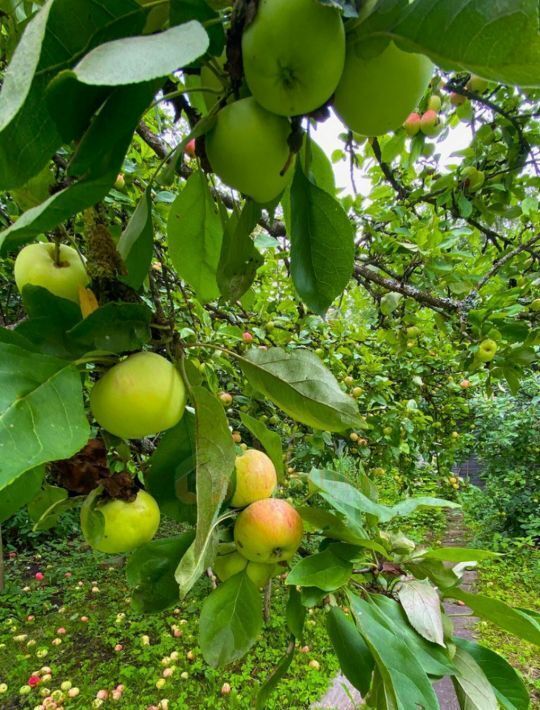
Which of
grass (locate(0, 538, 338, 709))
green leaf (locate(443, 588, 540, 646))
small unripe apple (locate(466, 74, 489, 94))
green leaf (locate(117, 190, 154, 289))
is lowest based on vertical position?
grass (locate(0, 538, 338, 709))

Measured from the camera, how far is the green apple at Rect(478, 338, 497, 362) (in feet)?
4.73

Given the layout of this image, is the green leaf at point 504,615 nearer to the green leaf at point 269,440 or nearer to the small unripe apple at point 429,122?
the green leaf at point 269,440

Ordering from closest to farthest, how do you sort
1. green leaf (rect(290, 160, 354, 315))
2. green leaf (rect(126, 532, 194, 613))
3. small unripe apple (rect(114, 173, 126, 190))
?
1. green leaf (rect(290, 160, 354, 315))
2. green leaf (rect(126, 532, 194, 613))
3. small unripe apple (rect(114, 173, 126, 190))

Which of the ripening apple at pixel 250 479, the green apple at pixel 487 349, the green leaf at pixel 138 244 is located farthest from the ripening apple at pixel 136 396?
the green apple at pixel 487 349

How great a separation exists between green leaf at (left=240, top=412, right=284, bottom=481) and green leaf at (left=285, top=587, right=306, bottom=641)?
18 centimetres

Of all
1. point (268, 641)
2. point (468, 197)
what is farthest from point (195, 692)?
point (468, 197)

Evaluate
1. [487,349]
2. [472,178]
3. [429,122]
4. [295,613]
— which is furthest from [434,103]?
[295,613]

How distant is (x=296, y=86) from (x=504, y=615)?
79 cm

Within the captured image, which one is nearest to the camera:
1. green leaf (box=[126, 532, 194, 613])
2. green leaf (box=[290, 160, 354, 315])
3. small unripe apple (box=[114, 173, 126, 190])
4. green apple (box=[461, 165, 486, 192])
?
green leaf (box=[290, 160, 354, 315])

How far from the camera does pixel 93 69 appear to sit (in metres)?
0.26

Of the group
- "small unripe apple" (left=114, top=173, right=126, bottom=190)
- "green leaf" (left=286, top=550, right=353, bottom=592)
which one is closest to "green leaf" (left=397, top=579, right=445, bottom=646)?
"green leaf" (left=286, top=550, right=353, bottom=592)

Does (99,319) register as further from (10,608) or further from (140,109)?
(10,608)

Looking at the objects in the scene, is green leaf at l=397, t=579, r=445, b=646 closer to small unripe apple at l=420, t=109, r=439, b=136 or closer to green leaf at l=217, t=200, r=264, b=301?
green leaf at l=217, t=200, r=264, b=301

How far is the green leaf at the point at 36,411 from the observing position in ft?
1.08
